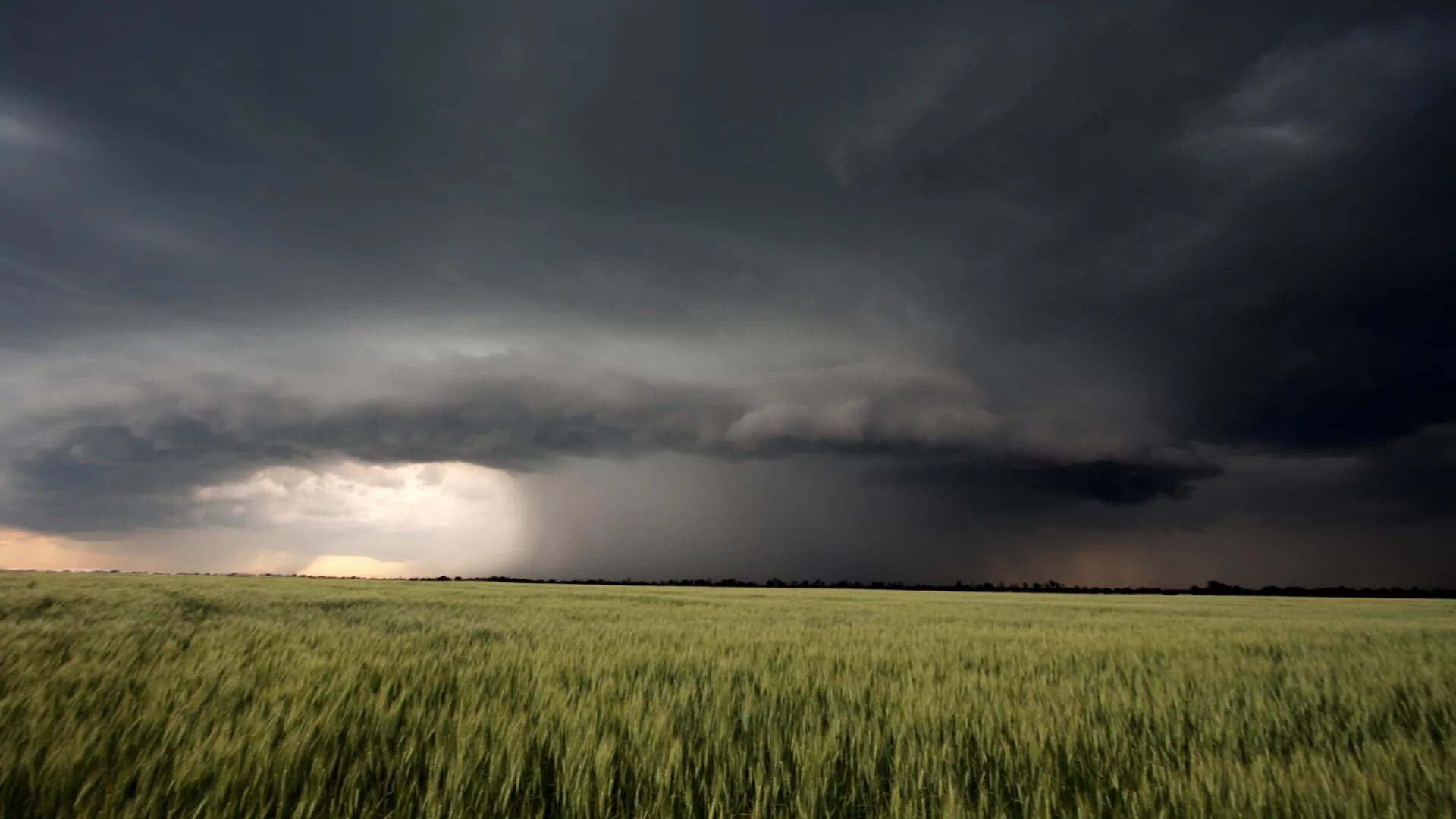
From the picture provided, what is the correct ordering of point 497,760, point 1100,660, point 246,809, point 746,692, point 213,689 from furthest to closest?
point 1100,660 < point 746,692 < point 213,689 < point 497,760 < point 246,809

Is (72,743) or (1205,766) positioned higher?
(72,743)

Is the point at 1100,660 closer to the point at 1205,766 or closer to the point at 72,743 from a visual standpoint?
the point at 1205,766

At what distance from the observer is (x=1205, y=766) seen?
3387 millimetres

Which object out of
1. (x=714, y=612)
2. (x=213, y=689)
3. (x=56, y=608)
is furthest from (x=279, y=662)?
(x=714, y=612)

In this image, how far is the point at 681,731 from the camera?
3.71m

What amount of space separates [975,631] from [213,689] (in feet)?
40.5

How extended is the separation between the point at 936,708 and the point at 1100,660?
16.7 feet

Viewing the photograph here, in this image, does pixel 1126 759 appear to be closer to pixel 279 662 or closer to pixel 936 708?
pixel 936 708

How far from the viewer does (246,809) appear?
2.49 metres

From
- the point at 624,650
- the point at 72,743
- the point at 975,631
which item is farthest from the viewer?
the point at 975,631

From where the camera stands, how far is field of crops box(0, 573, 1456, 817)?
2703 mm

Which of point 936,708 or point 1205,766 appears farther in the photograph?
point 936,708

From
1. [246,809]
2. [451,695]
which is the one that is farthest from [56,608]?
[246,809]

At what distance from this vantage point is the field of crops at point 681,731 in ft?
8.87
